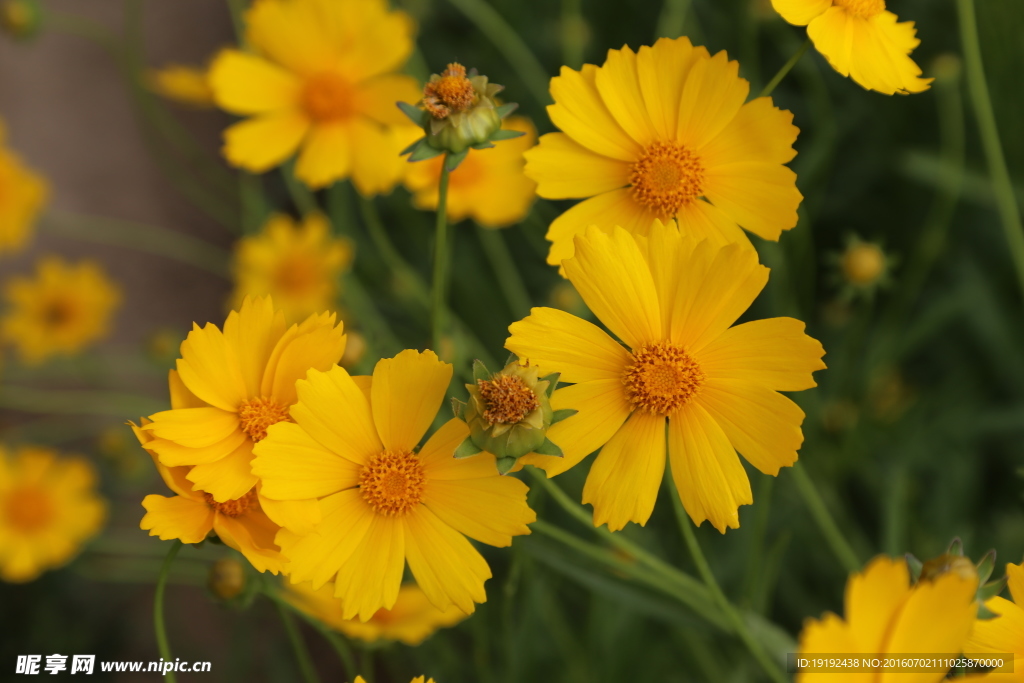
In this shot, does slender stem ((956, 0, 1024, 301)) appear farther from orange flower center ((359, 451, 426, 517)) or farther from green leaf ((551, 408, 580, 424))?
orange flower center ((359, 451, 426, 517))

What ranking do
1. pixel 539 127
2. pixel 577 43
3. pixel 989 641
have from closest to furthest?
pixel 989 641 → pixel 577 43 → pixel 539 127

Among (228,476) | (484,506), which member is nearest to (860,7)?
(484,506)

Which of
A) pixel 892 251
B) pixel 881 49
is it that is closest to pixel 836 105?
pixel 892 251

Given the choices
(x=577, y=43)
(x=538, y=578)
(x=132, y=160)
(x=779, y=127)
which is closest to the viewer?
(x=779, y=127)

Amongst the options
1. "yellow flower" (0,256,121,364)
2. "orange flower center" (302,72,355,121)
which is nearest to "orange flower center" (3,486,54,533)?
"yellow flower" (0,256,121,364)

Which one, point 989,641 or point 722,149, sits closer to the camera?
point 989,641

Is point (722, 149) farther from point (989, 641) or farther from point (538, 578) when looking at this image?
point (538, 578)

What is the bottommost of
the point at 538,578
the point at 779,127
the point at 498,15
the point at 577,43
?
the point at 538,578

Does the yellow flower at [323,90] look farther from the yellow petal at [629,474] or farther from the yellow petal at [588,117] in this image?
the yellow petal at [629,474]
